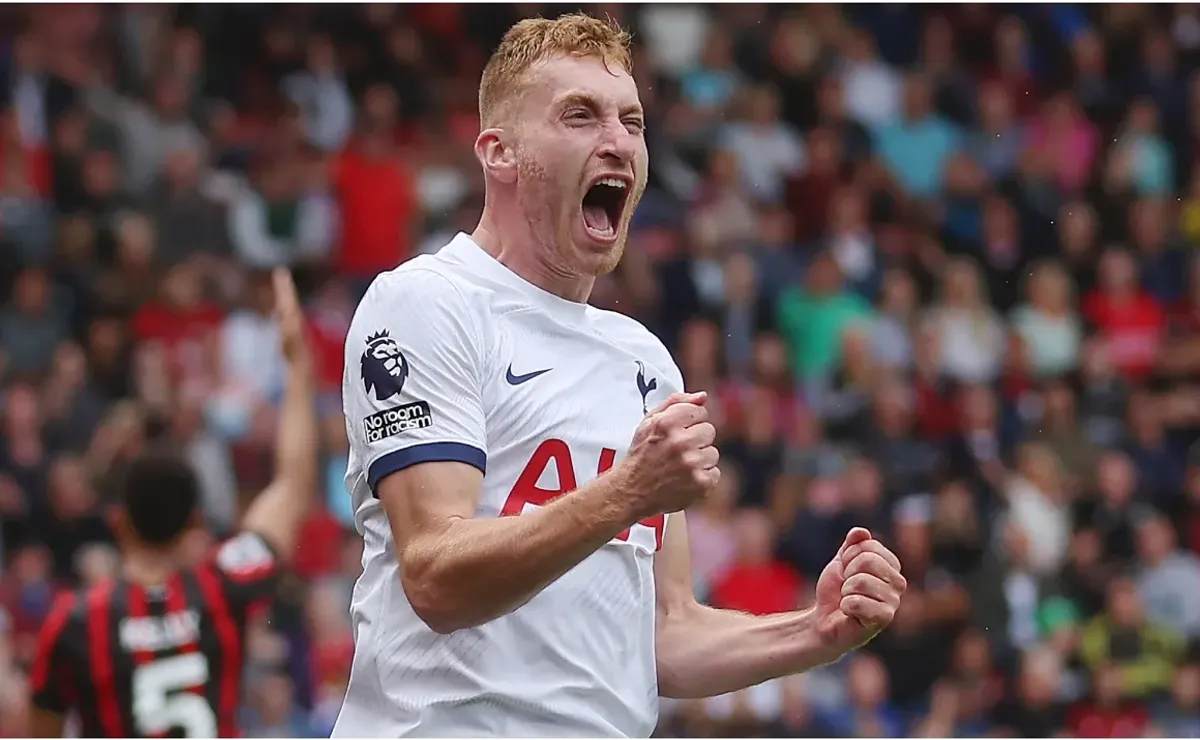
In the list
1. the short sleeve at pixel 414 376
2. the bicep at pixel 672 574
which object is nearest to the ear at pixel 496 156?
the short sleeve at pixel 414 376

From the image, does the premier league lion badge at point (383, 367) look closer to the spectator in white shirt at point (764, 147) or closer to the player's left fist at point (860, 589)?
the player's left fist at point (860, 589)

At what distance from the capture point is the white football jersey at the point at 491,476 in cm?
420

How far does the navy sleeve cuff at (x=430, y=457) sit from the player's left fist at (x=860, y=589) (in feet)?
2.81

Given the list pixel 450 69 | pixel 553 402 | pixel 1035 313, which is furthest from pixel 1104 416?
pixel 553 402

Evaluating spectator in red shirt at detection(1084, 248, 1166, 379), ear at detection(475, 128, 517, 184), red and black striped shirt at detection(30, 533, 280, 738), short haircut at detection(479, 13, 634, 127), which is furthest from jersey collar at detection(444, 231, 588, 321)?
spectator in red shirt at detection(1084, 248, 1166, 379)

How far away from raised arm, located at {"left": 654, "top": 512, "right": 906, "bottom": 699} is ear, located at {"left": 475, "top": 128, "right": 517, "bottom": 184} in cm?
95

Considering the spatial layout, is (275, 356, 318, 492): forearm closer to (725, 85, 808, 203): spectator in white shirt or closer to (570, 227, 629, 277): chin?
(570, 227, 629, 277): chin

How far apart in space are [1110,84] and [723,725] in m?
8.51

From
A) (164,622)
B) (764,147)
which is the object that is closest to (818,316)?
(764,147)

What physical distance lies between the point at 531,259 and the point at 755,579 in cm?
733

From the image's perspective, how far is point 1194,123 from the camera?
16188mm

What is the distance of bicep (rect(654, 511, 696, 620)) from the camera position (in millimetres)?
4816

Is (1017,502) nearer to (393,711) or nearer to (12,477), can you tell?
(12,477)

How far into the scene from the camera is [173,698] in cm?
646
